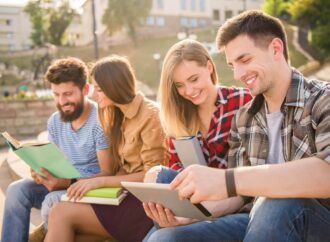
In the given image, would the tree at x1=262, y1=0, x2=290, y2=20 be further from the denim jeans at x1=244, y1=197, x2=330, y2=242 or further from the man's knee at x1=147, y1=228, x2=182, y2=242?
the denim jeans at x1=244, y1=197, x2=330, y2=242

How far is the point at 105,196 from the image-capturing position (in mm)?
2355

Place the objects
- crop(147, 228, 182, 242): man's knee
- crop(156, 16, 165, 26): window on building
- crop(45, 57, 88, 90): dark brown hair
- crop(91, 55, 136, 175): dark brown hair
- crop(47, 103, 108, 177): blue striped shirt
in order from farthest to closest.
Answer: crop(156, 16, 165, 26): window on building
crop(45, 57, 88, 90): dark brown hair
crop(47, 103, 108, 177): blue striped shirt
crop(91, 55, 136, 175): dark brown hair
crop(147, 228, 182, 242): man's knee

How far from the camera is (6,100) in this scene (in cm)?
1237

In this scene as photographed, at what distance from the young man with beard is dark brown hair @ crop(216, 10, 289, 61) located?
1223 millimetres

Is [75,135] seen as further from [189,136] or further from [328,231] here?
[328,231]

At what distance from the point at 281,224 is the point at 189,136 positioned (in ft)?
3.13

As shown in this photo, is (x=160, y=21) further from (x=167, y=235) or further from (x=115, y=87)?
(x=167, y=235)

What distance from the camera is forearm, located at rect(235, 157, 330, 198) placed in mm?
1439

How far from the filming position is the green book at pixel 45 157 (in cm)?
236

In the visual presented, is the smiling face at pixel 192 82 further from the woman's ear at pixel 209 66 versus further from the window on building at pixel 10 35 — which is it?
the window on building at pixel 10 35

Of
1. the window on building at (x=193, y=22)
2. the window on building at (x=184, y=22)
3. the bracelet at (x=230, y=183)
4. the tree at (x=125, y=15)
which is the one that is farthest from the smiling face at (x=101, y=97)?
the window on building at (x=193, y=22)

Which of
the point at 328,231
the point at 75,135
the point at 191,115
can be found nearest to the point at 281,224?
the point at 328,231

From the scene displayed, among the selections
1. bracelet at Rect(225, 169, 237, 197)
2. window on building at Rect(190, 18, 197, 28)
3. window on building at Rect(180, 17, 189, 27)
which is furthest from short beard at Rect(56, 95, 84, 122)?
window on building at Rect(190, 18, 197, 28)

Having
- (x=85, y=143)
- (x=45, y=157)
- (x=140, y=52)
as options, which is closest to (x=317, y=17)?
(x=140, y=52)
